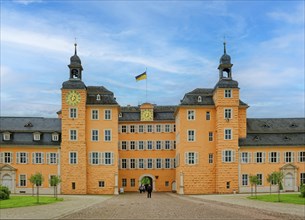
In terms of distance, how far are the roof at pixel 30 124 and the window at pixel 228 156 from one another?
24389 millimetres

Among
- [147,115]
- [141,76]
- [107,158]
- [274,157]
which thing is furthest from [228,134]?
[147,115]

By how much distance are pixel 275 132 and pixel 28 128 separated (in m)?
36.5

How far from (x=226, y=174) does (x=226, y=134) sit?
557 cm

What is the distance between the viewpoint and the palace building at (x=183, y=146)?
71438 mm

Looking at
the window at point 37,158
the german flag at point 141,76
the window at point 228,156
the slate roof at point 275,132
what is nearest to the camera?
the window at point 228,156

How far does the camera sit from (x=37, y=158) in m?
73.6

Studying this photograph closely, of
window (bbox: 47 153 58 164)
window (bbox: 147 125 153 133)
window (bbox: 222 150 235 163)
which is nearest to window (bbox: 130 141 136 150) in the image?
window (bbox: 147 125 153 133)

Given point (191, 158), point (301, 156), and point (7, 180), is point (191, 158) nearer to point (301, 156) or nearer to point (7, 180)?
point (301, 156)

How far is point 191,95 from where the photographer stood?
243 feet

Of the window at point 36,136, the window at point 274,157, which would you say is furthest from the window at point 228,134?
the window at point 36,136

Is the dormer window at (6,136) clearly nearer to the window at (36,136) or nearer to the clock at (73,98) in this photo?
the window at (36,136)

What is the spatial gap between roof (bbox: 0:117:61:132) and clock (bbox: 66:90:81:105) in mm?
5502

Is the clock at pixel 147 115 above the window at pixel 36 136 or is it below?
above

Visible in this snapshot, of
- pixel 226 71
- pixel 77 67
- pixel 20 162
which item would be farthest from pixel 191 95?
pixel 20 162
